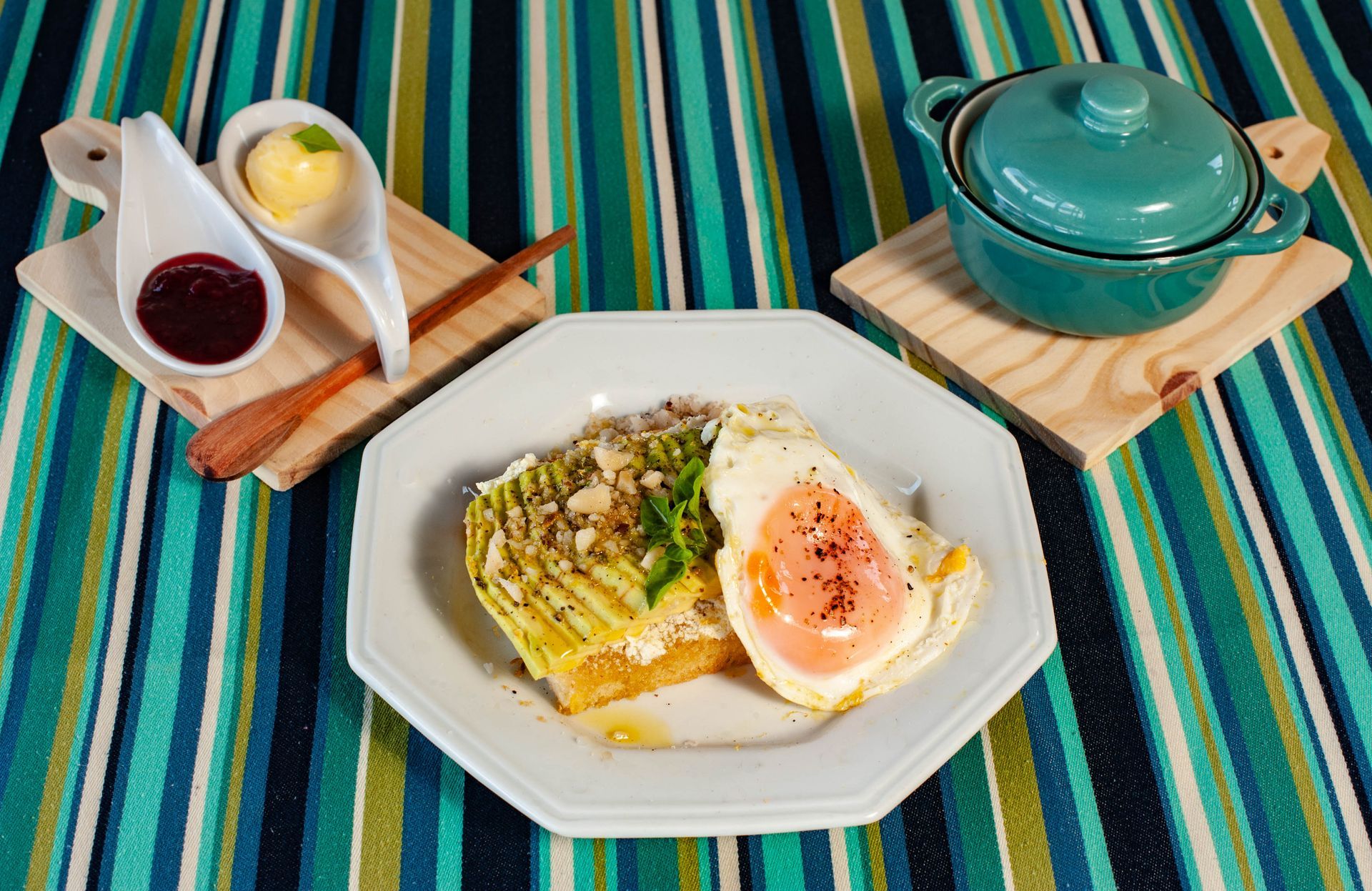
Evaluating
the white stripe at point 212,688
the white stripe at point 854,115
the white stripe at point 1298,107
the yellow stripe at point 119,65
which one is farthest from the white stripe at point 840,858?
the yellow stripe at point 119,65

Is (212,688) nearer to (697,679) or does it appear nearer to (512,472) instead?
(512,472)

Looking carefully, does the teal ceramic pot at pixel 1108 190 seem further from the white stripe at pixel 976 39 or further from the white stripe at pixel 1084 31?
the white stripe at pixel 1084 31

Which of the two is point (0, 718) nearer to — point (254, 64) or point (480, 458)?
point (480, 458)

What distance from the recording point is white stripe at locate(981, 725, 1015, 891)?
247 cm

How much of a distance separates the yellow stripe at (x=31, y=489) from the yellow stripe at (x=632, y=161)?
5.80ft

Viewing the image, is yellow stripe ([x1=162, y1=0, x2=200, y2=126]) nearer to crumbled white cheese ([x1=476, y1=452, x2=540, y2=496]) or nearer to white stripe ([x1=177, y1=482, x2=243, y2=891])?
white stripe ([x1=177, y1=482, x2=243, y2=891])

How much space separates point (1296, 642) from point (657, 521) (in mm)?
1700

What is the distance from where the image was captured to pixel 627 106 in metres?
4.00

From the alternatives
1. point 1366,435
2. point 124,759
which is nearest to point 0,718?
point 124,759

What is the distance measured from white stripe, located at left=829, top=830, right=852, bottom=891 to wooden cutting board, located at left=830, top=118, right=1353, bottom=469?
1.26m

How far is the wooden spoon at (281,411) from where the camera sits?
280 centimetres

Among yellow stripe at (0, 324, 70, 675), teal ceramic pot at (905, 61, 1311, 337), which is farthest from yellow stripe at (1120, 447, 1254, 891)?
yellow stripe at (0, 324, 70, 675)

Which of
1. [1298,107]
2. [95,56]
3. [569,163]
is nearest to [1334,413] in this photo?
[1298,107]

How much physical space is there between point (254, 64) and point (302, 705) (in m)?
2.60
